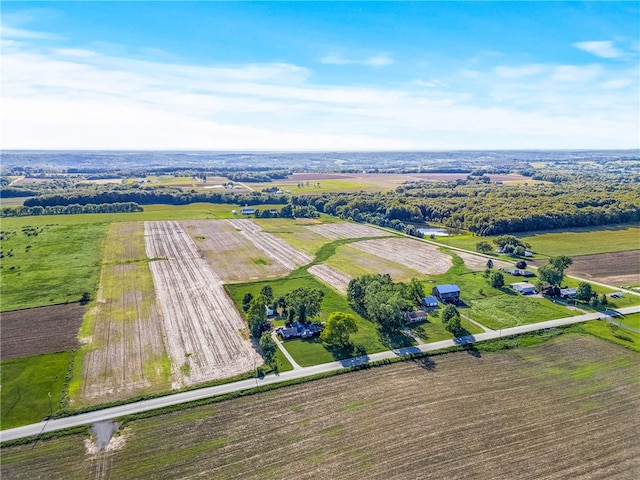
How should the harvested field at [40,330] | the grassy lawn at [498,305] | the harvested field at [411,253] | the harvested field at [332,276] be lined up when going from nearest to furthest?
the harvested field at [40,330], the grassy lawn at [498,305], the harvested field at [332,276], the harvested field at [411,253]

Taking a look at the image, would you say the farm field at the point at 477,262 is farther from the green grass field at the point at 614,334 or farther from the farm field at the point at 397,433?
the farm field at the point at 397,433

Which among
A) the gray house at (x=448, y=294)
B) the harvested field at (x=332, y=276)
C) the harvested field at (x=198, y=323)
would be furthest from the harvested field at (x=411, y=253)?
the harvested field at (x=198, y=323)

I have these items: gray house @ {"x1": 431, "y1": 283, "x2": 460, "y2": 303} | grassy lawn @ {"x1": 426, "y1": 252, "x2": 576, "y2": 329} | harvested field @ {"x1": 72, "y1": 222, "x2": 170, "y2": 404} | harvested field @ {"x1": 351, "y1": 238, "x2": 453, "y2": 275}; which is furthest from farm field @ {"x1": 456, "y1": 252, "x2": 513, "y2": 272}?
harvested field @ {"x1": 72, "y1": 222, "x2": 170, "y2": 404}

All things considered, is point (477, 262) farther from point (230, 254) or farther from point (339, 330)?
point (230, 254)

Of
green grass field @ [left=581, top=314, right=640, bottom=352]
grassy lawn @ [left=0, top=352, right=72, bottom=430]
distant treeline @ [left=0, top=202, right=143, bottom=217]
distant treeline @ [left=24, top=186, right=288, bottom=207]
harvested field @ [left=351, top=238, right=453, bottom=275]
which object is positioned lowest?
grassy lawn @ [left=0, top=352, right=72, bottom=430]

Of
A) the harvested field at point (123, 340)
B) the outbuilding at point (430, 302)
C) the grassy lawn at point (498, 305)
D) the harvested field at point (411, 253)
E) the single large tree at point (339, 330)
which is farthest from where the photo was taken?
the harvested field at point (411, 253)

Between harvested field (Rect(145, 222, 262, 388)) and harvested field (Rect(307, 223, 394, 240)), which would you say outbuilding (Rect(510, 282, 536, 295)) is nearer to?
harvested field (Rect(145, 222, 262, 388))

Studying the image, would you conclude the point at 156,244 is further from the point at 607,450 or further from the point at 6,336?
the point at 607,450
